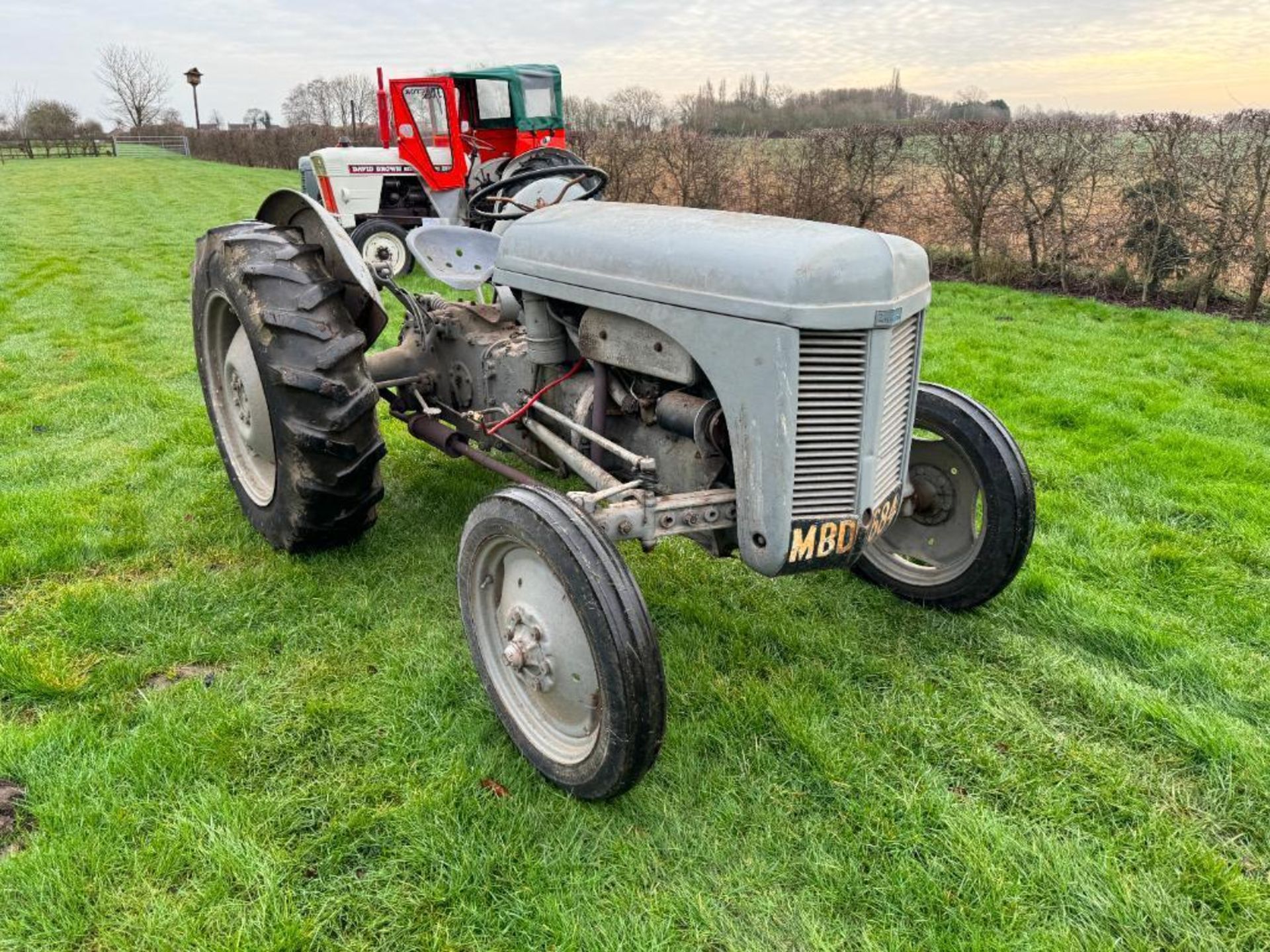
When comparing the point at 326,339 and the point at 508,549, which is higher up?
the point at 326,339

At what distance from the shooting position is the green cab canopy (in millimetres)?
9844

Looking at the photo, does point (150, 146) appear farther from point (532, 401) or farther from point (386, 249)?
point (532, 401)

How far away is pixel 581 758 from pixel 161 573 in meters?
2.05

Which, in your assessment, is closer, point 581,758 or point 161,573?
point 581,758

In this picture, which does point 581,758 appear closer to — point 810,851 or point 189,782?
point 810,851

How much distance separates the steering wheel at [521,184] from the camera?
328 cm

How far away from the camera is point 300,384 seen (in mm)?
2799

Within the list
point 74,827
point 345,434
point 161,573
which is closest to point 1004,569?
point 345,434

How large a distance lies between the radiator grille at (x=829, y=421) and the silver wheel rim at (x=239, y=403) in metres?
1.99

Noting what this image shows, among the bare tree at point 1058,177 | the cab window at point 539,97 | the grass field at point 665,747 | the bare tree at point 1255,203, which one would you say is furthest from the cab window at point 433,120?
the bare tree at point 1255,203

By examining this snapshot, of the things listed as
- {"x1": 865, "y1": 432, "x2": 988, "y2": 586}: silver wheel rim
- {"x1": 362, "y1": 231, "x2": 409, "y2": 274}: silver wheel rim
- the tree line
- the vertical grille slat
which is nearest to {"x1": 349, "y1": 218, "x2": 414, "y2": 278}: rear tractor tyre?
{"x1": 362, "y1": 231, "x2": 409, "y2": 274}: silver wheel rim

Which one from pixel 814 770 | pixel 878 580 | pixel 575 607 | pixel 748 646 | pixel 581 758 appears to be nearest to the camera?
pixel 575 607

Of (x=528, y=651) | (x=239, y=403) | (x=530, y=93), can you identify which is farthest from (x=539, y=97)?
(x=528, y=651)

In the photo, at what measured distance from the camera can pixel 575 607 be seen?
205 centimetres
